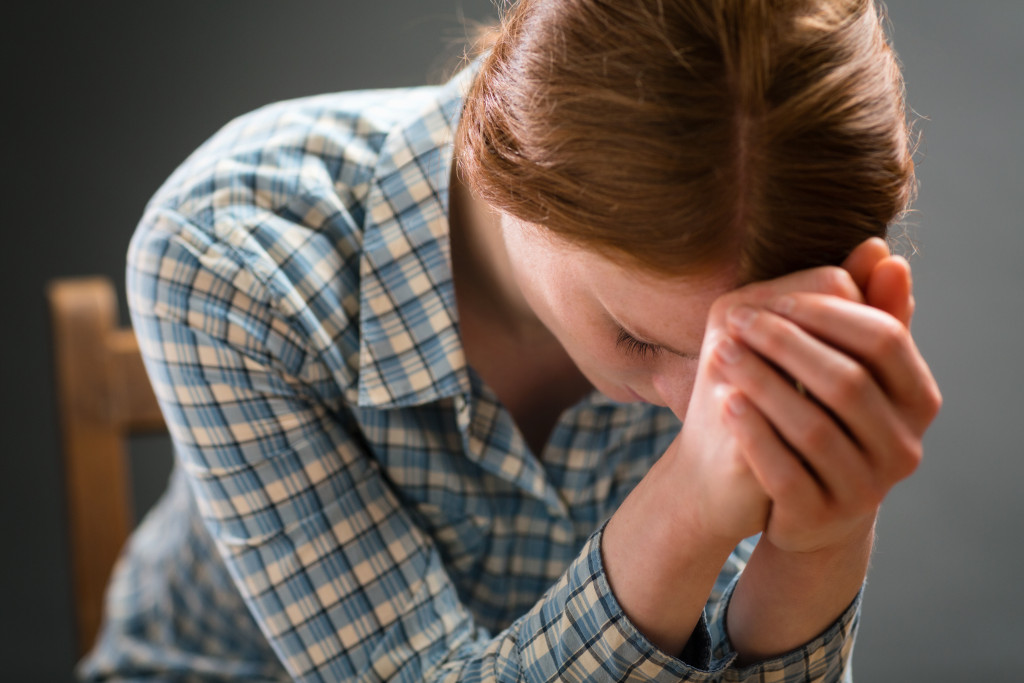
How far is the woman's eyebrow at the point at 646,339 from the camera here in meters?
0.57

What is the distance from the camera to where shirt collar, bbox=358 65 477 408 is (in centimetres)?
74

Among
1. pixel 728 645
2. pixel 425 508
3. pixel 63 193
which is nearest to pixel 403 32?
pixel 63 193

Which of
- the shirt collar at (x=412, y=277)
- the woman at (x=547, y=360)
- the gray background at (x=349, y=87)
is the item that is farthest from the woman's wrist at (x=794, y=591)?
the gray background at (x=349, y=87)

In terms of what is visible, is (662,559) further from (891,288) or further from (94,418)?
(94,418)

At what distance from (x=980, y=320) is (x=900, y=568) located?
491 mm

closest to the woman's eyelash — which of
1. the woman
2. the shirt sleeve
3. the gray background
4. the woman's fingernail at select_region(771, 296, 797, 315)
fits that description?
the woman

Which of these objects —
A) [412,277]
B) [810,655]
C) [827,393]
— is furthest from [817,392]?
[412,277]

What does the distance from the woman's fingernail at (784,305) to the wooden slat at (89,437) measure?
711 mm

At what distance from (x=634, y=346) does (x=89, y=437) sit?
0.63 meters

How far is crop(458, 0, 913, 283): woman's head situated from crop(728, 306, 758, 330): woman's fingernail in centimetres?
3

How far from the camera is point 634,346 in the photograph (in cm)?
59

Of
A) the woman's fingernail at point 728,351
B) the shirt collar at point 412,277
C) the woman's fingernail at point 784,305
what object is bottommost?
the shirt collar at point 412,277

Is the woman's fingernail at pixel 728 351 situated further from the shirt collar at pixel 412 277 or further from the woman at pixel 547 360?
the shirt collar at pixel 412 277

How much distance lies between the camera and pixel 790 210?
1.63 feet
